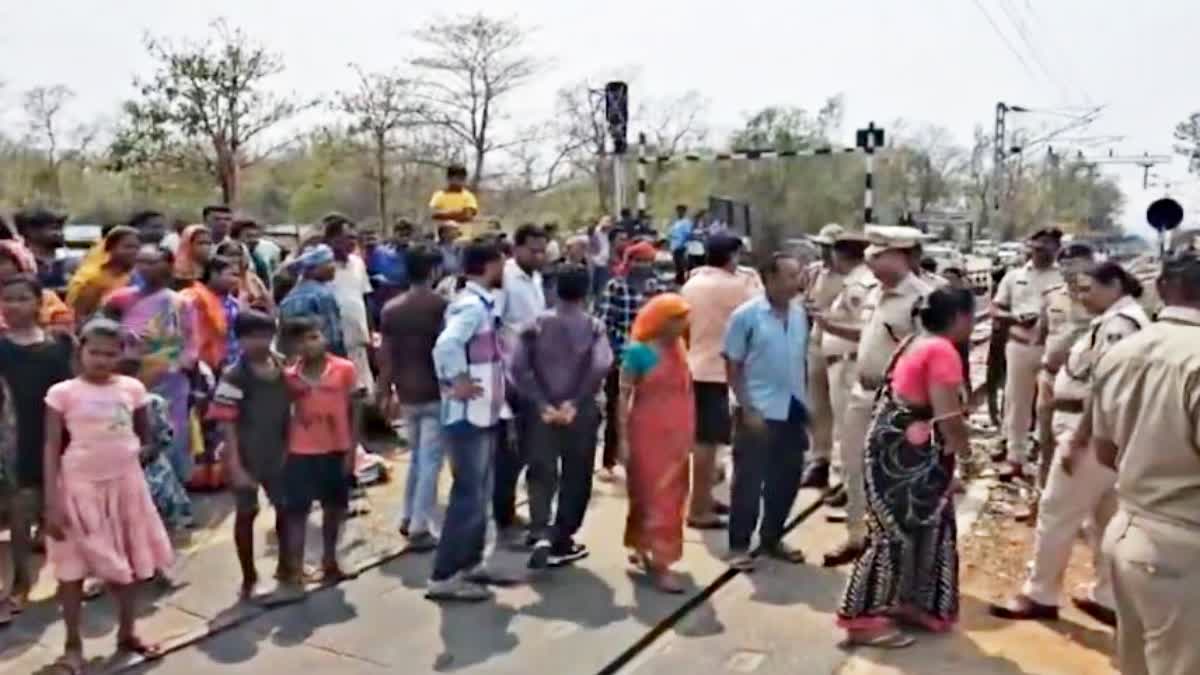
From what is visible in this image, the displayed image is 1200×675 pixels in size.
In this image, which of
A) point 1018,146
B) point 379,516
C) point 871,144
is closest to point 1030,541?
point 379,516

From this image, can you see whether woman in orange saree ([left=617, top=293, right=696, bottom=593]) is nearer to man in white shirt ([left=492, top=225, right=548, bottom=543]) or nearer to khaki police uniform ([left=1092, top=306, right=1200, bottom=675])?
man in white shirt ([left=492, top=225, right=548, bottom=543])

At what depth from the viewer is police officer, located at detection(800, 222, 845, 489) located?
8.02 meters

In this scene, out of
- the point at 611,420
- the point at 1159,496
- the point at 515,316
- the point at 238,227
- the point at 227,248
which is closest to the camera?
the point at 1159,496

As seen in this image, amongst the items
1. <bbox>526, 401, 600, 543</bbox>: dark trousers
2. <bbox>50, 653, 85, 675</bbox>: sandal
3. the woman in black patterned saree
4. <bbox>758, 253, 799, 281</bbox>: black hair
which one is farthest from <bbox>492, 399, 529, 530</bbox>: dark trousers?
<bbox>50, 653, 85, 675</bbox>: sandal

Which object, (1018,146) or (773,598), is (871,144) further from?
(1018,146)

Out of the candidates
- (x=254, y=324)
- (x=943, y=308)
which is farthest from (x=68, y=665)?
(x=943, y=308)

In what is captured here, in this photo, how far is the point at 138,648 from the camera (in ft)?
17.1

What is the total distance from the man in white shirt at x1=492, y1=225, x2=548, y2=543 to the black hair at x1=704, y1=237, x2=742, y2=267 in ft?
3.33

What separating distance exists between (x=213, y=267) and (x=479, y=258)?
99.9 inches

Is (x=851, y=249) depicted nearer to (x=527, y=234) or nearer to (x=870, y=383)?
(x=870, y=383)

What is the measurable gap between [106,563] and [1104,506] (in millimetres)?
4371

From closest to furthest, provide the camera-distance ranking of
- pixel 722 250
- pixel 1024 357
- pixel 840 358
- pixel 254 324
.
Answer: pixel 254 324, pixel 722 250, pixel 840 358, pixel 1024 357

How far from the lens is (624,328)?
8422mm

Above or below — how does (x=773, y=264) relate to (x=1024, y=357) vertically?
above
